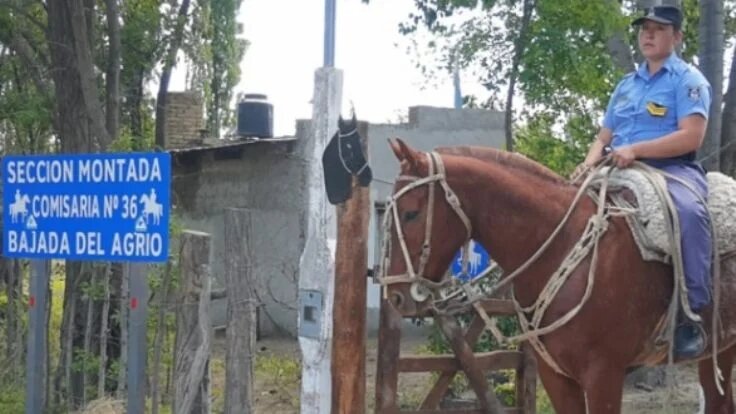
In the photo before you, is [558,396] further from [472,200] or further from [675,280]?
[472,200]

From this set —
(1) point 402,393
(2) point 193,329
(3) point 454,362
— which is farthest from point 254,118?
(2) point 193,329

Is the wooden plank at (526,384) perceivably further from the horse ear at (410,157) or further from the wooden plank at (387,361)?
the horse ear at (410,157)

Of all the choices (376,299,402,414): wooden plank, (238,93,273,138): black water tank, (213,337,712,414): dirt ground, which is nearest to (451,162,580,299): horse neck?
(376,299,402,414): wooden plank

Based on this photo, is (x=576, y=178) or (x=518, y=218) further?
(x=576, y=178)

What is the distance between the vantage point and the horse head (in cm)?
462

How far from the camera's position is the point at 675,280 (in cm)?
493

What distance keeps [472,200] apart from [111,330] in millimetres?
4203

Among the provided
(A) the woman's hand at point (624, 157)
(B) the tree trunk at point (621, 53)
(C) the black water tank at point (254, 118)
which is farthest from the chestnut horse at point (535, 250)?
(C) the black water tank at point (254, 118)

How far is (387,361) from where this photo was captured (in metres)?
6.78

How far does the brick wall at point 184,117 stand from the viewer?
1975 centimetres

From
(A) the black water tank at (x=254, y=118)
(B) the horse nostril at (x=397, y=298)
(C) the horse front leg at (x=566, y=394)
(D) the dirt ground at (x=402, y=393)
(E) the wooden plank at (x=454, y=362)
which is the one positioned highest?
(A) the black water tank at (x=254, y=118)

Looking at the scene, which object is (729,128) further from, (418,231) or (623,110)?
(418,231)

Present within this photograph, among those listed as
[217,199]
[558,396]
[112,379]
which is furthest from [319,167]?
[217,199]

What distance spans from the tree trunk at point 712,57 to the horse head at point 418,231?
4873 millimetres
